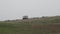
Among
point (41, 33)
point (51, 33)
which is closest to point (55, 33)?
point (51, 33)

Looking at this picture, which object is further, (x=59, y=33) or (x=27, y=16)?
(x=27, y=16)

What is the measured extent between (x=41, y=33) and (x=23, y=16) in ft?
186

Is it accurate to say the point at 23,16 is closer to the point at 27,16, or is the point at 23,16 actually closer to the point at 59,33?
the point at 27,16

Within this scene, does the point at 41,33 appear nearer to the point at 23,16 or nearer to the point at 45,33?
the point at 45,33

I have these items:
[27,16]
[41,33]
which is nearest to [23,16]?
[27,16]

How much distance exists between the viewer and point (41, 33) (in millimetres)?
28281

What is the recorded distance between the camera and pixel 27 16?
85.4 metres

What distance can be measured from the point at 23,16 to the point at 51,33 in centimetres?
5702

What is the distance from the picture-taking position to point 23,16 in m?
84.4

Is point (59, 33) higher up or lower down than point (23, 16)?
lower down

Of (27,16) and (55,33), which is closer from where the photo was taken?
(55,33)

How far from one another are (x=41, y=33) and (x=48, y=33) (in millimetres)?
1369

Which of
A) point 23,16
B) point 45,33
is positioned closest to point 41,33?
point 45,33

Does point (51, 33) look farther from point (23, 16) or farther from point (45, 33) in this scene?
point (23, 16)
